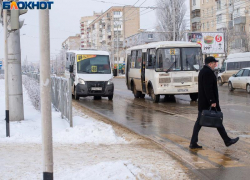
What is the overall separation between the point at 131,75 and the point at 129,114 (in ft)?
29.6

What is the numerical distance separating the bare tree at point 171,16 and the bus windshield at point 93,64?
40700 millimetres

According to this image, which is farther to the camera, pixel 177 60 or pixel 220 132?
pixel 177 60

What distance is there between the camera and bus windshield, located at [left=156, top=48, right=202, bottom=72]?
63.3ft

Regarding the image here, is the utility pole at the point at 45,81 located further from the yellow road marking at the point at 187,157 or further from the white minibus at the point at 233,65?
the white minibus at the point at 233,65

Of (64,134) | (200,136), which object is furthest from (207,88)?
(64,134)

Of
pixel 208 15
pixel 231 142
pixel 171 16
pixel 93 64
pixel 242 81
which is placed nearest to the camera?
pixel 231 142

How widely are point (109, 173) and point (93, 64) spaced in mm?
16954

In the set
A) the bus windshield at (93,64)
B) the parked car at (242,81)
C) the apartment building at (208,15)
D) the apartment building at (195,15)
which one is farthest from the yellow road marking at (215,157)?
the apartment building at (195,15)

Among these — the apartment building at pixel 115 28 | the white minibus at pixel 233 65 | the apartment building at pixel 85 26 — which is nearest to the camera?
the white minibus at pixel 233 65

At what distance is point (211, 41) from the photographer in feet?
174

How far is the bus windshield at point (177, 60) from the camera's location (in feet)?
63.3

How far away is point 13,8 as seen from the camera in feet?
28.9

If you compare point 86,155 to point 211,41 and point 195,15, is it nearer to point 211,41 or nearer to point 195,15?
point 211,41

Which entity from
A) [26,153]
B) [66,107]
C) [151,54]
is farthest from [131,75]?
[26,153]
